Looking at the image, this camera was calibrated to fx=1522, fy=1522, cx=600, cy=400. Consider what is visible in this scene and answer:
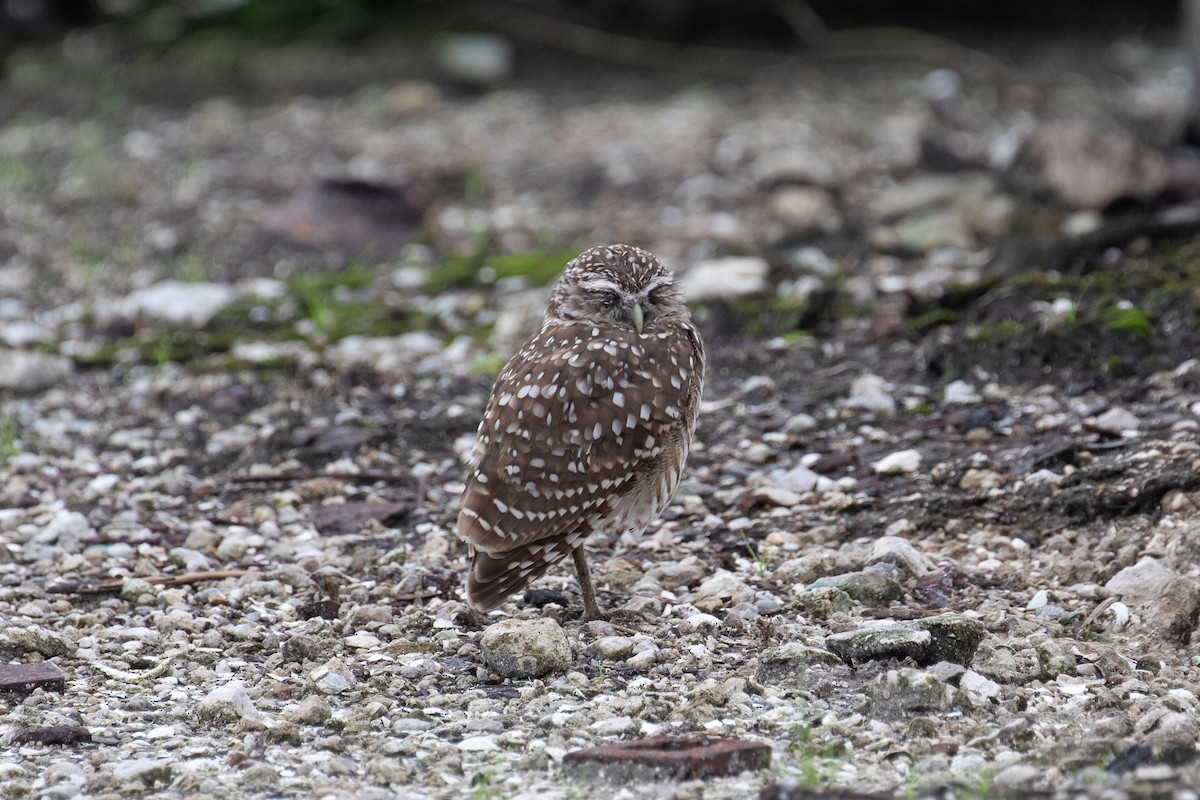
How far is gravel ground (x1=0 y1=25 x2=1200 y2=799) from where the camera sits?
4293mm

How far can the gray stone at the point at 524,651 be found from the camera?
A: 15.5 feet

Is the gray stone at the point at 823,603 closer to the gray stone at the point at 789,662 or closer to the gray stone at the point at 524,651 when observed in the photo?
the gray stone at the point at 789,662

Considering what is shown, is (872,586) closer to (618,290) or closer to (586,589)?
(586,589)

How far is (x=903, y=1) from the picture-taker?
13414 millimetres

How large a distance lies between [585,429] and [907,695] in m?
1.41

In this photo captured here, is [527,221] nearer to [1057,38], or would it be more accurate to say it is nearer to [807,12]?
[807,12]

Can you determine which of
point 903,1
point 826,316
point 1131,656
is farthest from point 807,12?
point 1131,656

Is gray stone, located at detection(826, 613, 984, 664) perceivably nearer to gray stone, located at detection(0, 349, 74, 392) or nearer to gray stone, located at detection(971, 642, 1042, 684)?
gray stone, located at detection(971, 642, 1042, 684)

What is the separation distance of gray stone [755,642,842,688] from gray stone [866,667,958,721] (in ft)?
0.92

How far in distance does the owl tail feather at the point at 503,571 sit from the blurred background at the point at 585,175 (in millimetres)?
2742

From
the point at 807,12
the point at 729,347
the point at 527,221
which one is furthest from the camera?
the point at 807,12

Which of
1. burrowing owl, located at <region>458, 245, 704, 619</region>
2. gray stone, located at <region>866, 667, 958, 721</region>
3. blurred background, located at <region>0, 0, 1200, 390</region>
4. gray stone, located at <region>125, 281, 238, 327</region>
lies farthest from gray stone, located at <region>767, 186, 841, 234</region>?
gray stone, located at <region>866, 667, 958, 721</region>

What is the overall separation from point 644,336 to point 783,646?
1.32 meters

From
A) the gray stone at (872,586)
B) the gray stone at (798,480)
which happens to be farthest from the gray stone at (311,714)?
the gray stone at (798,480)
